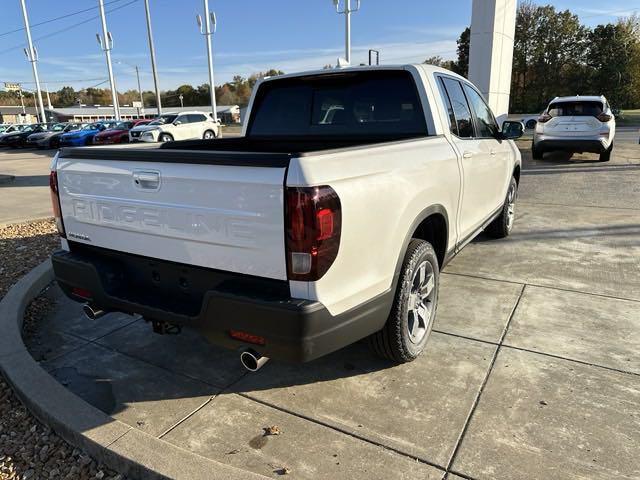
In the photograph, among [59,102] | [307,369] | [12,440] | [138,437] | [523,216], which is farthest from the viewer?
[59,102]

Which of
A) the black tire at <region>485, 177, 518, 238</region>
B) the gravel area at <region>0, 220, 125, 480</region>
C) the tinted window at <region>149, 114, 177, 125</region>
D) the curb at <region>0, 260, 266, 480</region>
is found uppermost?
the tinted window at <region>149, 114, 177, 125</region>

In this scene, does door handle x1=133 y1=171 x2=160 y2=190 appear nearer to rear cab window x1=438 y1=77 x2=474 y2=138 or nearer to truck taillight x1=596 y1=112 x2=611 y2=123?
rear cab window x1=438 y1=77 x2=474 y2=138

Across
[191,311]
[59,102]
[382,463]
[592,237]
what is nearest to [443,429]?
[382,463]

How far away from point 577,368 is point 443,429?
1.17 metres

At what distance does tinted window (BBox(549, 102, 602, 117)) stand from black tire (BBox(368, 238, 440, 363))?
1157 cm

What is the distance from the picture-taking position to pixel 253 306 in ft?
7.70

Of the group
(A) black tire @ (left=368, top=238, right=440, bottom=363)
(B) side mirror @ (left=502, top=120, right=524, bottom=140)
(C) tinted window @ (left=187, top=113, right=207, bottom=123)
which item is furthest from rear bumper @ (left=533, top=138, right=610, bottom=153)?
(C) tinted window @ (left=187, top=113, right=207, bottom=123)

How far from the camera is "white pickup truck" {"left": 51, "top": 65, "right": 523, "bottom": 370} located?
2.31 meters

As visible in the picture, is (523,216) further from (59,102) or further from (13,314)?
(59,102)

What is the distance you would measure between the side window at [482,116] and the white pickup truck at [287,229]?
78 cm

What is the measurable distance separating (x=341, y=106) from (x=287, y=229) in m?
2.11

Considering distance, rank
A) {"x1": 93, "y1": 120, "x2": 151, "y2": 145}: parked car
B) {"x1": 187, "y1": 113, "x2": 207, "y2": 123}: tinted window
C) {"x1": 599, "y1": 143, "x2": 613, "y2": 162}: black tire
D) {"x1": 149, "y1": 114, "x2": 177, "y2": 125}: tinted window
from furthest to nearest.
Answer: {"x1": 93, "y1": 120, "x2": 151, "y2": 145}: parked car → {"x1": 187, "y1": 113, "x2": 207, "y2": 123}: tinted window → {"x1": 149, "y1": 114, "x2": 177, "y2": 125}: tinted window → {"x1": 599, "y1": 143, "x2": 613, "y2": 162}: black tire

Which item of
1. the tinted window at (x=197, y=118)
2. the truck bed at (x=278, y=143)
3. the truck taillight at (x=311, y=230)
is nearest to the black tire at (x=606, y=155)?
the truck bed at (x=278, y=143)

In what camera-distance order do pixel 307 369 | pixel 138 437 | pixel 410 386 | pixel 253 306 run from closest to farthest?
pixel 253 306 → pixel 138 437 → pixel 410 386 → pixel 307 369
